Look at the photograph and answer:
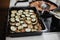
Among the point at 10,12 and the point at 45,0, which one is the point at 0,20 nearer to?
the point at 10,12

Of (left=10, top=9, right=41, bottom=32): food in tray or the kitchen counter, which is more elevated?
(left=10, top=9, right=41, bottom=32): food in tray

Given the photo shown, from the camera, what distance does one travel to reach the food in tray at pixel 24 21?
3.67ft

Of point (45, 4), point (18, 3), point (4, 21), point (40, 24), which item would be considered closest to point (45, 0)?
point (45, 4)

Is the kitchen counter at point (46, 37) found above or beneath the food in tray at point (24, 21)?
beneath

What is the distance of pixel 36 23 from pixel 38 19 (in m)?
0.05

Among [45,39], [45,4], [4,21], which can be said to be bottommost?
[45,39]

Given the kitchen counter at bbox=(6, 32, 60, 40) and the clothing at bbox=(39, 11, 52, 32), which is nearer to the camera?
the kitchen counter at bbox=(6, 32, 60, 40)

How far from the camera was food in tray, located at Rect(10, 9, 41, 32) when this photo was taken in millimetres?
1120

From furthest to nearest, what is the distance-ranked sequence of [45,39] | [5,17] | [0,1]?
[5,17] < [45,39] < [0,1]

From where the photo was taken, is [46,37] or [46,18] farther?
[46,18]

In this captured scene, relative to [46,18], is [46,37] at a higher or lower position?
lower

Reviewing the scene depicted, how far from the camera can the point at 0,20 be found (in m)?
1.09

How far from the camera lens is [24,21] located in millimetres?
1219

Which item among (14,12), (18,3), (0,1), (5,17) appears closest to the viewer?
(0,1)
